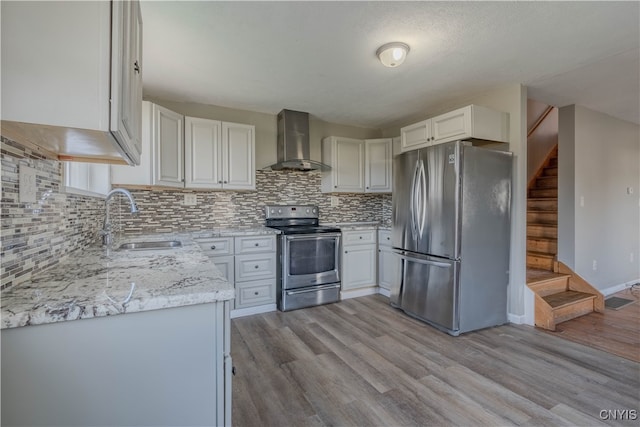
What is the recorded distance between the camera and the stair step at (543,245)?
376 cm

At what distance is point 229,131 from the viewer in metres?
3.21

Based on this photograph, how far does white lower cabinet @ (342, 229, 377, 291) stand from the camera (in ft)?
11.8

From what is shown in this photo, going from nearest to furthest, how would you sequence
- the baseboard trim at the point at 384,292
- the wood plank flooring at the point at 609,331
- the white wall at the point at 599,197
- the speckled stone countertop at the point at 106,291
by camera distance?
the speckled stone countertop at the point at 106,291 → the wood plank flooring at the point at 609,331 → the white wall at the point at 599,197 → the baseboard trim at the point at 384,292

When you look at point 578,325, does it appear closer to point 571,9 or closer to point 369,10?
point 571,9

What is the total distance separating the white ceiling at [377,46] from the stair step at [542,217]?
1.45 metres

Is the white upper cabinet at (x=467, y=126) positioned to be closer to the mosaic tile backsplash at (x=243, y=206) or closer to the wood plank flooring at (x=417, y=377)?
the mosaic tile backsplash at (x=243, y=206)

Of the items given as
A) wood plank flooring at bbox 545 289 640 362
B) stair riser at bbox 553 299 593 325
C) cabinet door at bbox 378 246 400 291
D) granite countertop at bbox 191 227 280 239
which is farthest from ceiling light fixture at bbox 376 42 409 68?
stair riser at bbox 553 299 593 325

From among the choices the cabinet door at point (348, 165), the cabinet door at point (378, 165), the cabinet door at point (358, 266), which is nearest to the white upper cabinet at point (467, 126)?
the cabinet door at point (378, 165)

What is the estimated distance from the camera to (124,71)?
0.95 meters

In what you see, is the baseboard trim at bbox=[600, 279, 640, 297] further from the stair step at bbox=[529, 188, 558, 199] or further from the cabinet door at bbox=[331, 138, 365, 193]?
the cabinet door at bbox=[331, 138, 365, 193]

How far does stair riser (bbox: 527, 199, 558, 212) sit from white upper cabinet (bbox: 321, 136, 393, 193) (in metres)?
2.19

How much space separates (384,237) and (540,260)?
1.99 m

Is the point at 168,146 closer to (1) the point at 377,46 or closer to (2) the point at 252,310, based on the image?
(2) the point at 252,310

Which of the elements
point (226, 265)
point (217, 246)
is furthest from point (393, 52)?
point (226, 265)
